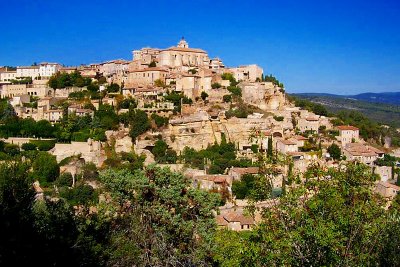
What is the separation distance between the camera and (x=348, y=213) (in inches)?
435

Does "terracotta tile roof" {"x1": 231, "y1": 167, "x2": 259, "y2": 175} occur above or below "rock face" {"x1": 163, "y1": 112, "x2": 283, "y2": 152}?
below

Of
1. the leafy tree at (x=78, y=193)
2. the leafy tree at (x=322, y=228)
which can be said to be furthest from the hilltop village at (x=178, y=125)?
the leafy tree at (x=322, y=228)

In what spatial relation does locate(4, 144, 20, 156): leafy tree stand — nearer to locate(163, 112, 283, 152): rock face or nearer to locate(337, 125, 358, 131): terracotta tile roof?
locate(163, 112, 283, 152): rock face

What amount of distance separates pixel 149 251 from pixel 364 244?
714 cm

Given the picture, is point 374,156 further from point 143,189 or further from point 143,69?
point 143,189

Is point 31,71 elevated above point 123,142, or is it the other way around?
point 31,71

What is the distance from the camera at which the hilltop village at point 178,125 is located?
39000mm

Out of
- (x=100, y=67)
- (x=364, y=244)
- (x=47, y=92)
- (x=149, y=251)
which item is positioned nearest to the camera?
(x=364, y=244)

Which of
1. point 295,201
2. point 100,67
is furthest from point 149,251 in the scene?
point 100,67

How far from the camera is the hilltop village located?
39.0 m

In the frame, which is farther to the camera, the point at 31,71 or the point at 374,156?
the point at 31,71

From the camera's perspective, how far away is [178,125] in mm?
43906

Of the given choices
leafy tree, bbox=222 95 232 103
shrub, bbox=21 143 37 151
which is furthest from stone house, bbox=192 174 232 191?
leafy tree, bbox=222 95 232 103

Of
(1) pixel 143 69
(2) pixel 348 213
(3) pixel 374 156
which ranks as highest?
(1) pixel 143 69
